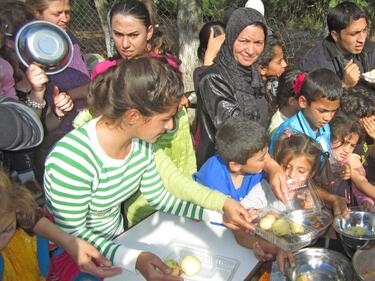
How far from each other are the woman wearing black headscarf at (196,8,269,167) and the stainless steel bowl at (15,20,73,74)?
845 millimetres

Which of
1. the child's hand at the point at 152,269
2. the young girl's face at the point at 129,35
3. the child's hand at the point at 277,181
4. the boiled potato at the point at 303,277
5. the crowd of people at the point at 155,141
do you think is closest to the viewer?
the child's hand at the point at 152,269

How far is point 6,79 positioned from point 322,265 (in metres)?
1.85

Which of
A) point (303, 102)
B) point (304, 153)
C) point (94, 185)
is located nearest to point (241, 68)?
point (303, 102)

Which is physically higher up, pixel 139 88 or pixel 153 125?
pixel 139 88

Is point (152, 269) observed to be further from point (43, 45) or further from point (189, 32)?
point (189, 32)

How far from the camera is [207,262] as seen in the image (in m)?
1.71

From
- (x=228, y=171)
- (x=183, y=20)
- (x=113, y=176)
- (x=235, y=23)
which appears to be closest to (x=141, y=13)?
(x=235, y=23)

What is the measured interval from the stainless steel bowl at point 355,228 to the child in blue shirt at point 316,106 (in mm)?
691

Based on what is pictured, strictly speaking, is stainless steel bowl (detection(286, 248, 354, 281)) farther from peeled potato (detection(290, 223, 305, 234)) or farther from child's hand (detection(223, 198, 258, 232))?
child's hand (detection(223, 198, 258, 232))

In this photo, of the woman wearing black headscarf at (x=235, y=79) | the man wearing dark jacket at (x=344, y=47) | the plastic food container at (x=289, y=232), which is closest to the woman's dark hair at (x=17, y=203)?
the plastic food container at (x=289, y=232)

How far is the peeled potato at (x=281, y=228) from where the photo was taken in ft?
5.67

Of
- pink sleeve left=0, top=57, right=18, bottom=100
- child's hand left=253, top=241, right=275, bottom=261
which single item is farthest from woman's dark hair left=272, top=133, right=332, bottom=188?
pink sleeve left=0, top=57, right=18, bottom=100

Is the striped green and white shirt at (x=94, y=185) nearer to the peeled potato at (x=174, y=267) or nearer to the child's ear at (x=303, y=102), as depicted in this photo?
the peeled potato at (x=174, y=267)

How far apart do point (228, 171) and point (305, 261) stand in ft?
1.99
